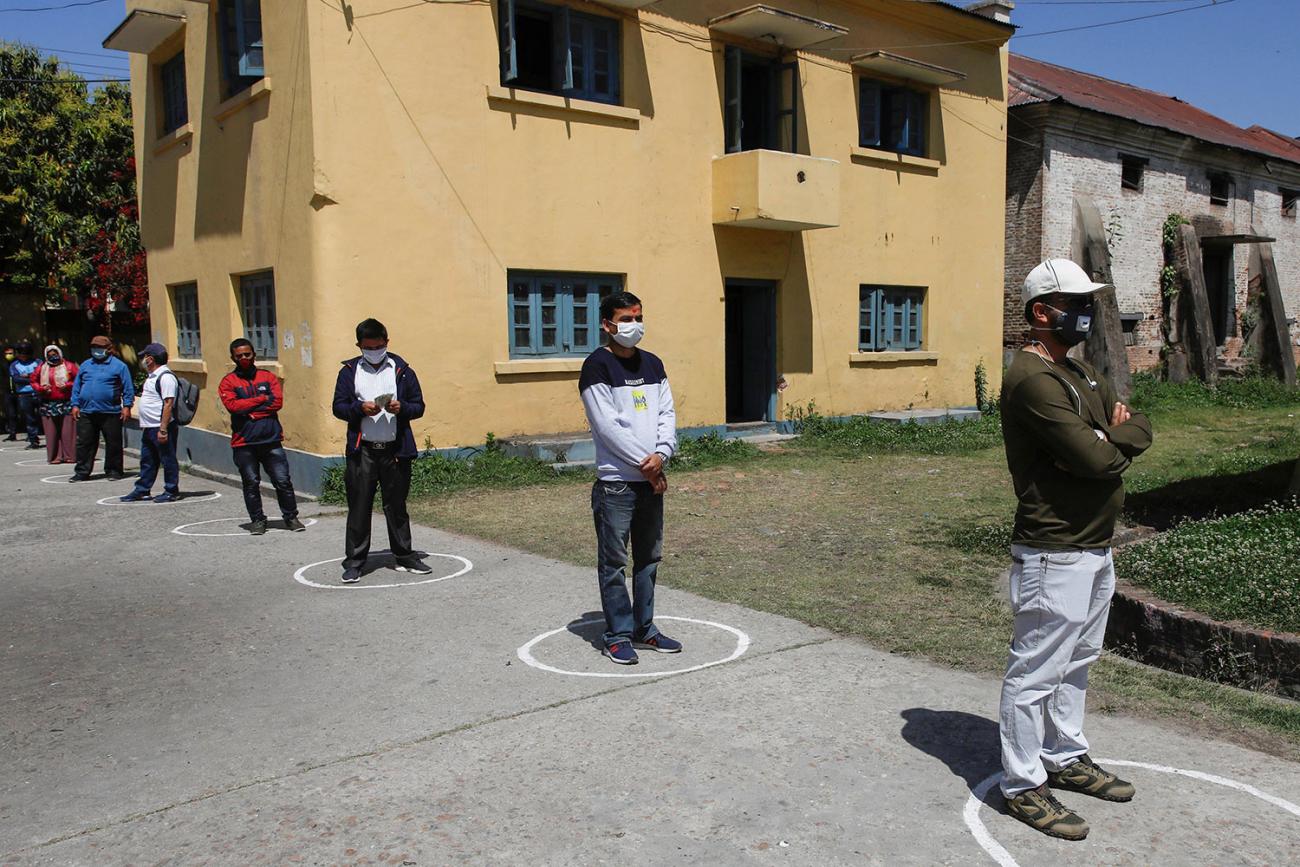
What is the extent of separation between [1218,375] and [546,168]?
671 inches

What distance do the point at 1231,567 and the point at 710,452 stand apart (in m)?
8.14

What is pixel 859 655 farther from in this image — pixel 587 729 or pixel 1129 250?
pixel 1129 250

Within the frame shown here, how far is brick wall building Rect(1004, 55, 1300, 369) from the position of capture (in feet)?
64.5

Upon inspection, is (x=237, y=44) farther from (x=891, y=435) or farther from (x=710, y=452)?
(x=891, y=435)

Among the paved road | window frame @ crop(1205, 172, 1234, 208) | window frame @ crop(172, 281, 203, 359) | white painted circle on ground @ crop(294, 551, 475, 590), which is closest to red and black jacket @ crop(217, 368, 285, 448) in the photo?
white painted circle on ground @ crop(294, 551, 475, 590)

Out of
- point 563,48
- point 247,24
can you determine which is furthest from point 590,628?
point 247,24

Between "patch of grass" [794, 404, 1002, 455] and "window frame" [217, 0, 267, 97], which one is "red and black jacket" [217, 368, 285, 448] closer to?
"window frame" [217, 0, 267, 97]

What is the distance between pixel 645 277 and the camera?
1350 centimetres

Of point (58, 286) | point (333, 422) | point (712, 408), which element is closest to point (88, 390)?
point (333, 422)

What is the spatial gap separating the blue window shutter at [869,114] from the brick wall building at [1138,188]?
14.7ft

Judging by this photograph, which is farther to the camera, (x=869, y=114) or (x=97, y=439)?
(x=869, y=114)

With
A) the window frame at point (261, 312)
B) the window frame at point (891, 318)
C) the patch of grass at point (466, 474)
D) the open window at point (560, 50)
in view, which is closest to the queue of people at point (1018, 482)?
the patch of grass at point (466, 474)

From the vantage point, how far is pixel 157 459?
11586 millimetres

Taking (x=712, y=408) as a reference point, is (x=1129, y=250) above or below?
above
